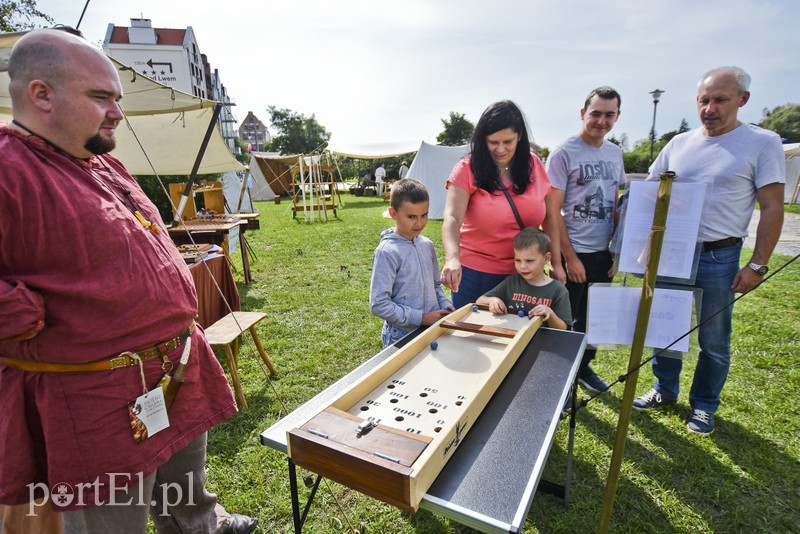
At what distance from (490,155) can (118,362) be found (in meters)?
2.03

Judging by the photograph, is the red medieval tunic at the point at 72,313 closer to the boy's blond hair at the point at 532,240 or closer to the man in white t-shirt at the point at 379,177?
the boy's blond hair at the point at 532,240

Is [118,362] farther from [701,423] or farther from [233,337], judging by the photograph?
[701,423]

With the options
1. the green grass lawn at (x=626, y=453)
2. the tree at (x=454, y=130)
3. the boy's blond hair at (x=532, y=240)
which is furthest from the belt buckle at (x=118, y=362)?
the tree at (x=454, y=130)

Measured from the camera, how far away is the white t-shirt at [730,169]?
227cm

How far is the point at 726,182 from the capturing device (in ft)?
7.70

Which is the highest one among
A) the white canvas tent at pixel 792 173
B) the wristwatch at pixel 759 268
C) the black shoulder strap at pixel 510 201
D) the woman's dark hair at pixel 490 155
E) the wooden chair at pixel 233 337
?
the white canvas tent at pixel 792 173

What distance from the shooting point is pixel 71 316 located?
1.21 m

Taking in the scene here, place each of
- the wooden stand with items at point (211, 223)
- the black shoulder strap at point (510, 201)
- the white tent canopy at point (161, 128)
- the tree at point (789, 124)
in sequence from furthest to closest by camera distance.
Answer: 1. the tree at point (789, 124)
2. the wooden stand with items at point (211, 223)
3. the white tent canopy at point (161, 128)
4. the black shoulder strap at point (510, 201)

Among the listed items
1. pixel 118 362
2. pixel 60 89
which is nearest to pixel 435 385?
pixel 118 362

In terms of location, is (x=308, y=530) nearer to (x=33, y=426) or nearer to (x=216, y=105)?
(x=33, y=426)

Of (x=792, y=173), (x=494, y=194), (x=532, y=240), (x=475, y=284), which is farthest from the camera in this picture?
(x=792, y=173)

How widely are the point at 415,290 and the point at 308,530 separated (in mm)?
1442

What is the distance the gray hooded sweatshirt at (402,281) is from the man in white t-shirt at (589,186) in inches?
40.9

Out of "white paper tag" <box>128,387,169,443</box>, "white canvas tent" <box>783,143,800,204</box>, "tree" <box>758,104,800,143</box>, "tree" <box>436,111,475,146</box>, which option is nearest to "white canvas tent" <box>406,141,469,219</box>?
"white paper tag" <box>128,387,169,443</box>
